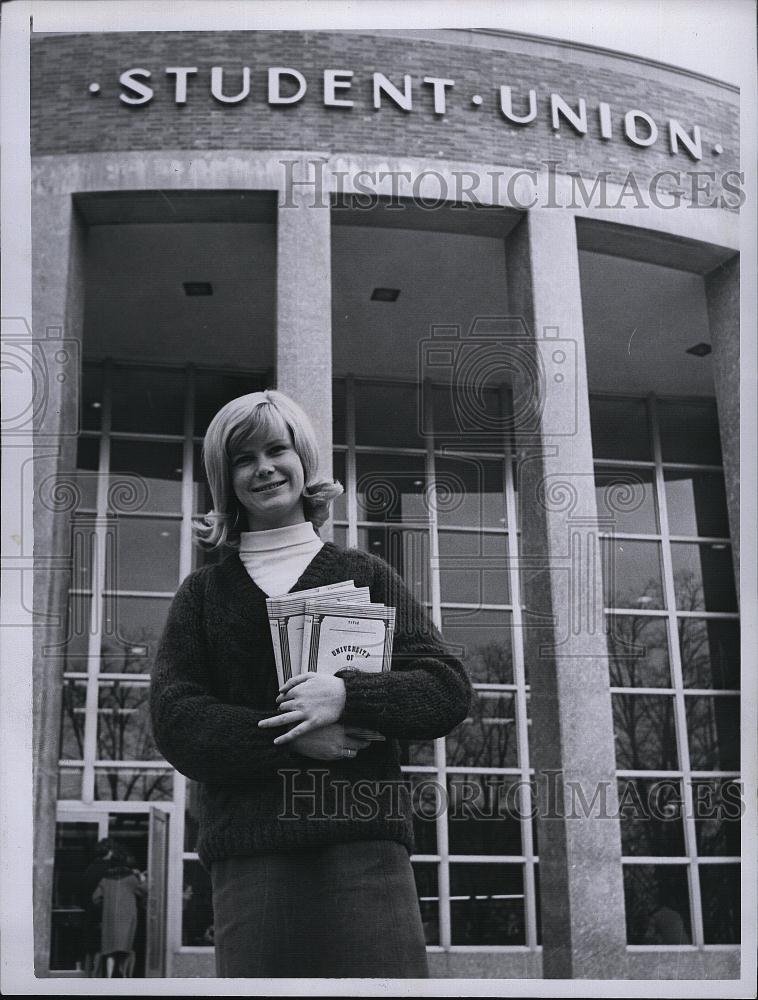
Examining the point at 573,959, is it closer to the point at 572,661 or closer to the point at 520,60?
the point at 572,661

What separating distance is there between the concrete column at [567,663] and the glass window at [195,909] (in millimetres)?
2238

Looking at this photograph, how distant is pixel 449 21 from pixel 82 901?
5932mm

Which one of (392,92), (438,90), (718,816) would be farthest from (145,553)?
(718,816)

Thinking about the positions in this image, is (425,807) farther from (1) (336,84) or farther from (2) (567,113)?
(1) (336,84)

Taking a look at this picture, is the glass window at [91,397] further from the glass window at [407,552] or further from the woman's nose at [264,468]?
the woman's nose at [264,468]

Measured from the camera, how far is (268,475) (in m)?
4.39

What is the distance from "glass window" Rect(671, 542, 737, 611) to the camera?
21.9 feet

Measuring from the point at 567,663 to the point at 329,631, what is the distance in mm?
2719

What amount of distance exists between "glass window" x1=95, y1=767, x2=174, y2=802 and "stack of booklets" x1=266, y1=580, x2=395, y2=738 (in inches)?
157

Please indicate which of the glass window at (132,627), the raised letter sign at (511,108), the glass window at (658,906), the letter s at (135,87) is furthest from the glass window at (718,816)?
the letter s at (135,87)

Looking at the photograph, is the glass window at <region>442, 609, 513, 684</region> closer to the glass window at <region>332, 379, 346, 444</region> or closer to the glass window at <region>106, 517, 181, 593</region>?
the glass window at <region>332, 379, 346, 444</region>

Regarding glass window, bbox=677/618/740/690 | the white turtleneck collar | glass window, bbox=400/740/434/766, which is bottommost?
glass window, bbox=400/740/434/766

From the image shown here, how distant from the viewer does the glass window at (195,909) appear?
263 inches

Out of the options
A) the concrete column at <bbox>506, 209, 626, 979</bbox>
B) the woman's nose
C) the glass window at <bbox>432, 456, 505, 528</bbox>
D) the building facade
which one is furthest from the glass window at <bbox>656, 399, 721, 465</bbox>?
the woman's nose
